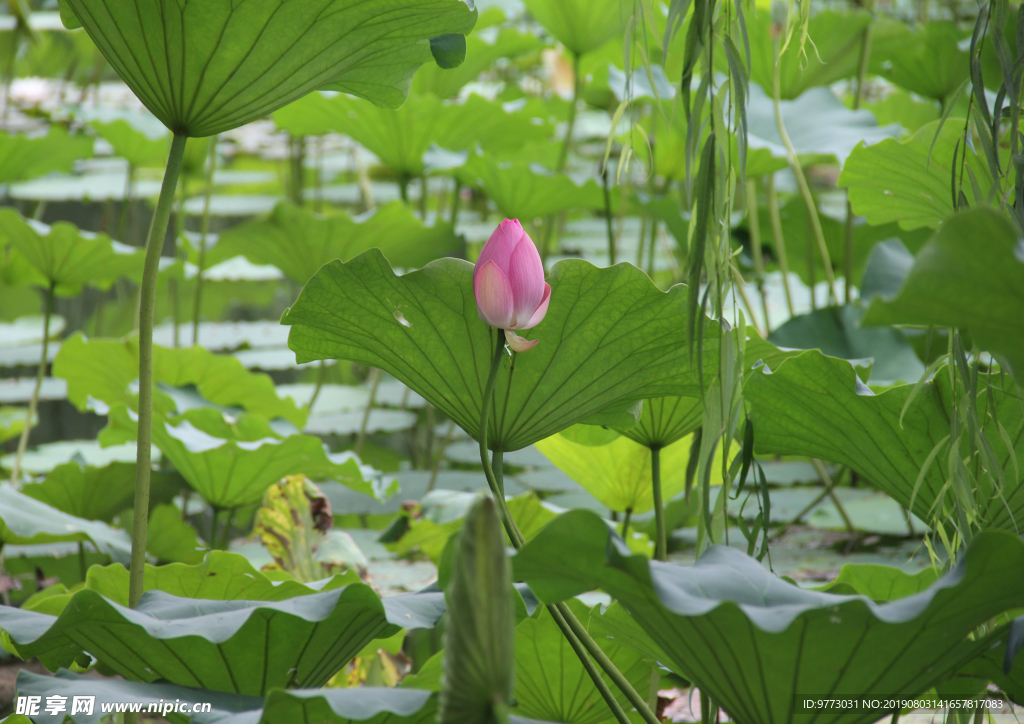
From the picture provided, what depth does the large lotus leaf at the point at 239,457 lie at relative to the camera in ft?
3.32

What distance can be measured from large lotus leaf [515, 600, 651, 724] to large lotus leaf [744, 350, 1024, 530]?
0.23 metres

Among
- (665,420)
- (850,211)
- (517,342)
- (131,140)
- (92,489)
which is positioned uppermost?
(131,140)

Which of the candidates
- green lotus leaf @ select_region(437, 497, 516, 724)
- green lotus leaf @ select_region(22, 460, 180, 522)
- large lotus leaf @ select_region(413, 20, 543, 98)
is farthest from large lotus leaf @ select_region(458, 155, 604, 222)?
green lotus leaf @ select_region(437, 497, 516, 724)

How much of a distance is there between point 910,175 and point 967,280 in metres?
0.62

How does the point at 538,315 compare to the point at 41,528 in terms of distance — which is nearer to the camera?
the point at 538,315

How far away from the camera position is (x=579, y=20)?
1602 millimetres

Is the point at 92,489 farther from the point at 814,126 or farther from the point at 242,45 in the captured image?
the point at 814,126

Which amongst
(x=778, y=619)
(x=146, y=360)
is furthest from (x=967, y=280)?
(x=146, y=360)

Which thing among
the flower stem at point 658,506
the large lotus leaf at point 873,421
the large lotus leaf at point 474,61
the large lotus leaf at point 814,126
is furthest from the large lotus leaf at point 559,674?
the large lotus leaf at point 474,61

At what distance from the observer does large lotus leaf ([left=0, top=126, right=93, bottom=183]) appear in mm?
1687

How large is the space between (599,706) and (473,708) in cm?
47

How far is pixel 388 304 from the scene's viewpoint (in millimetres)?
595

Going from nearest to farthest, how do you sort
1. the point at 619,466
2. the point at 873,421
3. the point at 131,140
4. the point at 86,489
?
the point at 873,421 < the point at 619,466 < the point at 86,489 < the point at 131,140

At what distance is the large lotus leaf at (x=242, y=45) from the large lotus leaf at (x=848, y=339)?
0.82m
